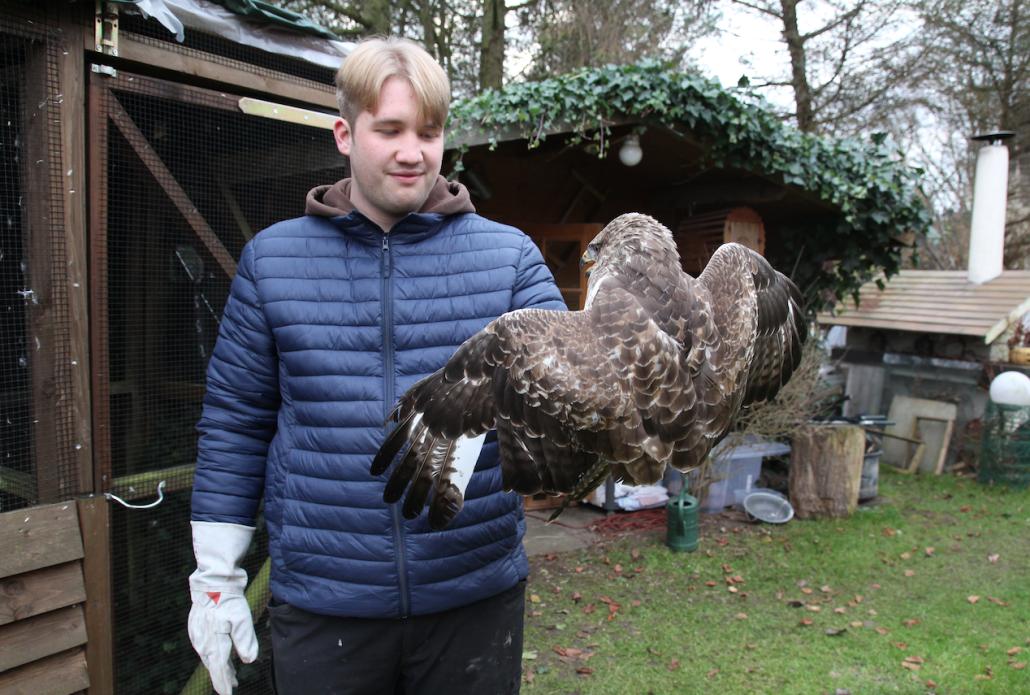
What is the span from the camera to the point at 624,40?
33.0ft

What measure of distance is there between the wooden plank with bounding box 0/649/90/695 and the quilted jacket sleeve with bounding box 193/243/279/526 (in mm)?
1342

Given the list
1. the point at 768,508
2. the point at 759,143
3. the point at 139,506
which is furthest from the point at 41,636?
the point at 768,508

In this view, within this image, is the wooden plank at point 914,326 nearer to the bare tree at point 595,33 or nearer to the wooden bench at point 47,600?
the bare tree at point 595,33

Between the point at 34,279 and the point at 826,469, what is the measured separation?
21.9 ft

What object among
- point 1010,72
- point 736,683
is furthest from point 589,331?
point 1010,72

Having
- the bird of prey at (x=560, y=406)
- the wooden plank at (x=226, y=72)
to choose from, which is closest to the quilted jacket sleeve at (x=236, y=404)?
the bird of prey at (x=560, y=406)

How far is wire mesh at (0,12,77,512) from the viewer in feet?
8.32

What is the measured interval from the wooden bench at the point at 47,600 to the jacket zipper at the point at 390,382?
1605mm

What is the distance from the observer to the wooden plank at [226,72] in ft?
9.09

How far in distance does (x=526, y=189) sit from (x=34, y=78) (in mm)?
4979

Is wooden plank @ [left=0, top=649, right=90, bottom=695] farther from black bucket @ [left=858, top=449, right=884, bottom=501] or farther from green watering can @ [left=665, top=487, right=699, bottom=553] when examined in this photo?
black bucket @ [left=858, top=449, right=884, bottom=501]

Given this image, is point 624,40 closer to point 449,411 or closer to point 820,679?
point 820,679

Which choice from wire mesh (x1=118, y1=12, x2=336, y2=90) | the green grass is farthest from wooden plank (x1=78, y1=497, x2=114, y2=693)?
the green grass

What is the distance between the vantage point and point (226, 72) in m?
3.10
